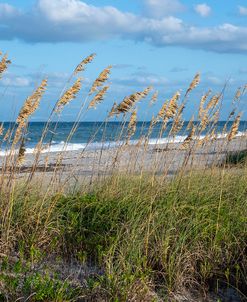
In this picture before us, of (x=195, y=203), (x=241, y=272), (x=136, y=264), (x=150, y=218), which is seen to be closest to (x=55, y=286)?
(x=136, y=264)

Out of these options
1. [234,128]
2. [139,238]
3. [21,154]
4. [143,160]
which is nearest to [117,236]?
[139,238]

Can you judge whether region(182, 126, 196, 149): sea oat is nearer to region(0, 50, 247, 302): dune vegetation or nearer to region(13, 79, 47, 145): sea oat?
region(0, 50, 247, 302): dune vegetation

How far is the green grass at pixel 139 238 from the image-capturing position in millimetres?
4293

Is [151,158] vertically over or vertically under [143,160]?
under

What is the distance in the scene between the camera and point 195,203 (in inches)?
223

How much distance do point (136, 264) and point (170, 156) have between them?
8.77ft

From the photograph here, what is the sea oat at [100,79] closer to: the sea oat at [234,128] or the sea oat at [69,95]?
the sea oat at [69,95]

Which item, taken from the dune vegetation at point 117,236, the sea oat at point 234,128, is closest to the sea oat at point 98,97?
the dune vegetation at point 117,236

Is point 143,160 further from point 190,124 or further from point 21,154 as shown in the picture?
point 21,154

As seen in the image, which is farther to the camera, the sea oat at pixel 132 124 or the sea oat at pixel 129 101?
the sea oat at pixel 132 124

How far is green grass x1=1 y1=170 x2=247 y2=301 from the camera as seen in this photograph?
4.29m

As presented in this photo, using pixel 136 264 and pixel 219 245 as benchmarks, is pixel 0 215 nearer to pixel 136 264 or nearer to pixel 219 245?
pixel 136 264

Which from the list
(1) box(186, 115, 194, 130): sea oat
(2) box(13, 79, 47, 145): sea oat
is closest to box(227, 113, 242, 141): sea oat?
(1) box(186, 115, 194, 130): sea oat

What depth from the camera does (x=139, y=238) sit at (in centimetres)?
482
